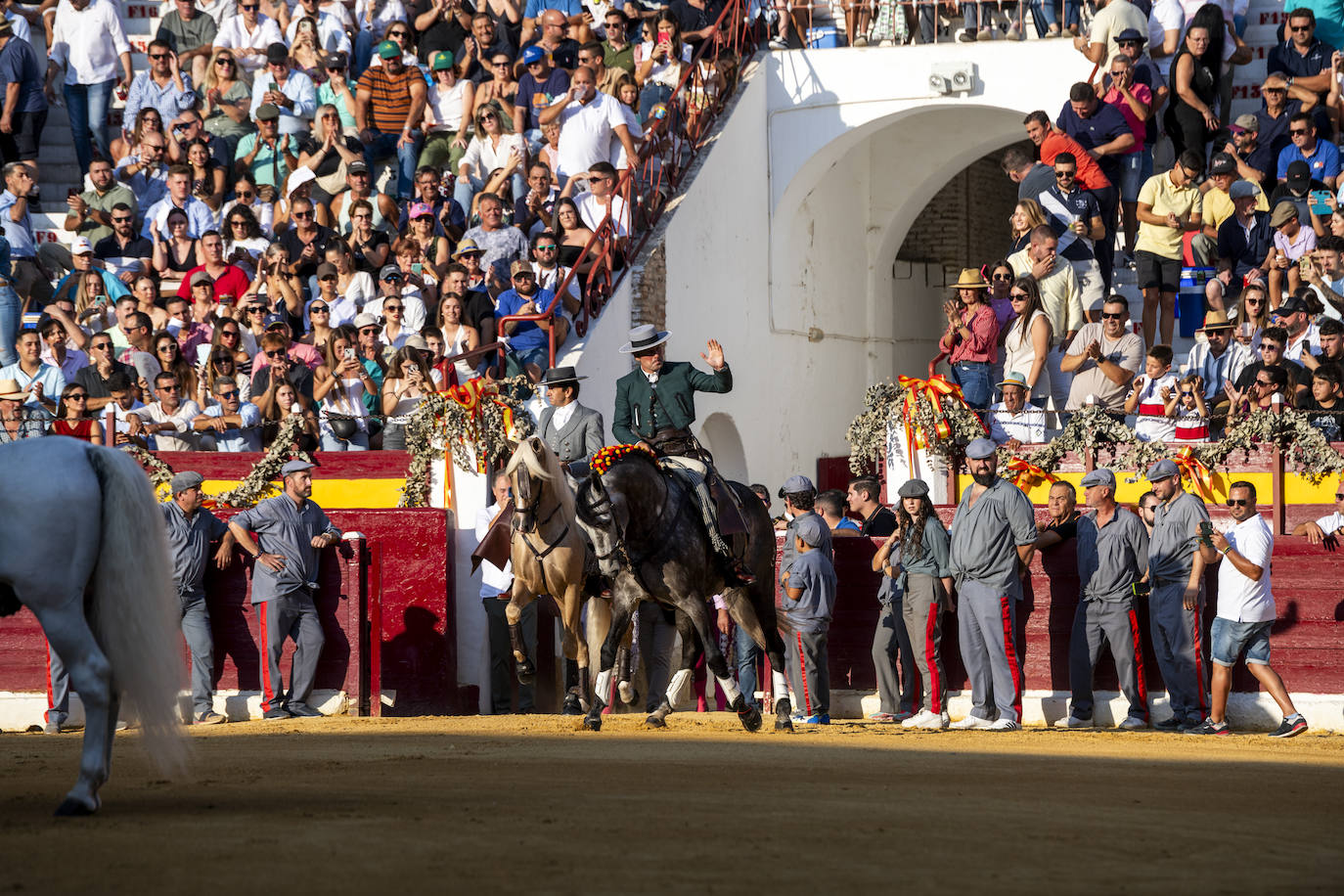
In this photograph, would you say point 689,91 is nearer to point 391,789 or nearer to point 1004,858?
point 391,789

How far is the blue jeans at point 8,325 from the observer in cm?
1744

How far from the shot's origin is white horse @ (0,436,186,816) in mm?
7156

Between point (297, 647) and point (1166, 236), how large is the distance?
335 inches

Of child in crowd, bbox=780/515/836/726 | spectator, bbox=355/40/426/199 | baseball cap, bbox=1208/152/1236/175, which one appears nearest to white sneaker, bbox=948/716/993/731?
child in crowd, bbox=780/515/836/726

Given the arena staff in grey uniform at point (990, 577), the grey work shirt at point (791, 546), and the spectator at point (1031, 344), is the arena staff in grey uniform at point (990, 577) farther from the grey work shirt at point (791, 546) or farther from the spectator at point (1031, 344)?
the spectator at point (1031, 344)

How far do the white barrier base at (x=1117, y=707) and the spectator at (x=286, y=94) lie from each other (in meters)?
9.81

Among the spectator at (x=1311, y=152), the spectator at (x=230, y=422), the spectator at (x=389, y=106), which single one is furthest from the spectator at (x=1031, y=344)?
the spectator at (x=389, y=106)

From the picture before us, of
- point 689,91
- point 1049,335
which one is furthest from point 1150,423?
point 689,91

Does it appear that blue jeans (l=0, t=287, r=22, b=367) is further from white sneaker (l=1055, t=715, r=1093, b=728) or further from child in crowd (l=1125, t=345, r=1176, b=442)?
white sneaker (l=1055, t=715, r=1093, b=728)

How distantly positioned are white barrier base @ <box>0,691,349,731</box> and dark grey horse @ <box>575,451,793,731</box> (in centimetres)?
295

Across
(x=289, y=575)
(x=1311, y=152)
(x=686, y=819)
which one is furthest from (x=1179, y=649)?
(x=1311, y=152)

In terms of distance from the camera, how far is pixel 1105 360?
14812mm

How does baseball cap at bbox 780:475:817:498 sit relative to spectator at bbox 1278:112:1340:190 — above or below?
below

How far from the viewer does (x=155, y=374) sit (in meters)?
16.3
